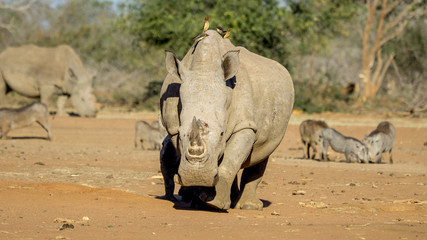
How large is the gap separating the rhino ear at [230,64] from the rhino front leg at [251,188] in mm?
1986

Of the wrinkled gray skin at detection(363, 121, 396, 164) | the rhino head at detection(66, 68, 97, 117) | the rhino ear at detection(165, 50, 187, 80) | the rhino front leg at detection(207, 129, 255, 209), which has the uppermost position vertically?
the rhino ear at detection(165, 50, 187, 80)

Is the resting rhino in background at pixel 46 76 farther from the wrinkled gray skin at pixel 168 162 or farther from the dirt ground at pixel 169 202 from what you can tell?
the wrinkled gray skin at pixel 168 162

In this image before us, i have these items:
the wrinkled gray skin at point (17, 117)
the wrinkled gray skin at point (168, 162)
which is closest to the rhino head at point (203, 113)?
the wrinkled gray skin at point (168, 162)

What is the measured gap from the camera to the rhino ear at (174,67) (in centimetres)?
820

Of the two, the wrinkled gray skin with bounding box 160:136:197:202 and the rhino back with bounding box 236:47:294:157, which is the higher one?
the rhino back with bounding box 236:47:294:157

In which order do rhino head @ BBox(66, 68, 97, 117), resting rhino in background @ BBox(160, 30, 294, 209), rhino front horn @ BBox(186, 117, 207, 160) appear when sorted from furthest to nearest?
rhino head @ BBox(66, 68, 97, 117) < resting rhino in background @ BBox(160, 30, 294, 209) < rhino front horn @ BBox(186, 117, 207, 160)

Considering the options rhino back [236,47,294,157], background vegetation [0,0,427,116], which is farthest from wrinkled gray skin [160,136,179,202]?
background vegetation [0,0,427,116]

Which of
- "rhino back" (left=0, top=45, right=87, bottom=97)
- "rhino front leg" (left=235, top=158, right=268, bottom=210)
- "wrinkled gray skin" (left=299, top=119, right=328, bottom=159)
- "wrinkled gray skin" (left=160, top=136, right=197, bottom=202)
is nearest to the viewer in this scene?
"wrinkled gray skin" (left=160, top=136, right=197, bottom=202)

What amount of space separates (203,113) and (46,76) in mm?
20964

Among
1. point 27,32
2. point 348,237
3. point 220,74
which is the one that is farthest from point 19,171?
point 27,32

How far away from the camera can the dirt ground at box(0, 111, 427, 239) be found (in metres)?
7.04

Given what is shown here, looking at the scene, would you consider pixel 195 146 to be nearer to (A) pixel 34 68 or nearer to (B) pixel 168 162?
(B) pixel 168 162

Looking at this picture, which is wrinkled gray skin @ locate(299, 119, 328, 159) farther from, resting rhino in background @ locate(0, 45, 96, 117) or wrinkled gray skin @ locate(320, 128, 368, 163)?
resting rhino in background @ locate(0, 45, 96, 117)

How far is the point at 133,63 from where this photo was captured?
43.6 meters
